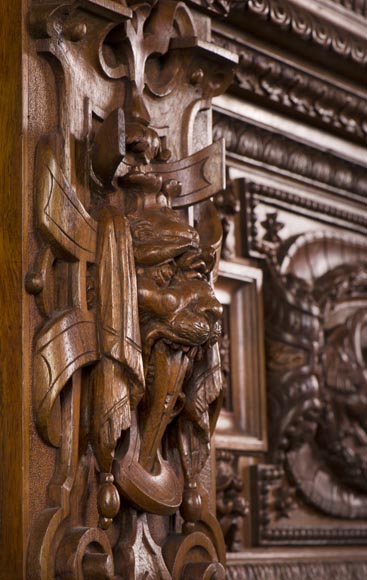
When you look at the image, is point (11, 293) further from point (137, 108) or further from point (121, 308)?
point (137, 108)

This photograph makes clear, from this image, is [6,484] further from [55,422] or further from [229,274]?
[229,274]

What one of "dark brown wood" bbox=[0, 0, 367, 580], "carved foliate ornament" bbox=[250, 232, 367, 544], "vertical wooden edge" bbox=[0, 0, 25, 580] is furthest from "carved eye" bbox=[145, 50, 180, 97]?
"carved foliate ornament" bbox=[250, 232, 367, 544]

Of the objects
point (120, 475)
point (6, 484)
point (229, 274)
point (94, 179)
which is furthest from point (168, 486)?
point (229, 274)

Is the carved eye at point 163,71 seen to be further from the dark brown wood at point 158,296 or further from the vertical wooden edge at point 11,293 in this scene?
the vertical wooden edge at point 11,293

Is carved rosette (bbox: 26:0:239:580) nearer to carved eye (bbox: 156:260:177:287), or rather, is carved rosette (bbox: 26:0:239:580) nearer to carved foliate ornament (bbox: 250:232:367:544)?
carved eye (bbox: 156:260:177:287)

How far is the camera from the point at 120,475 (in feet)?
3.92

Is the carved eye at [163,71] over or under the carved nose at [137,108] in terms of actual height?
over

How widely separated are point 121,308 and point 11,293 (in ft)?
0.34

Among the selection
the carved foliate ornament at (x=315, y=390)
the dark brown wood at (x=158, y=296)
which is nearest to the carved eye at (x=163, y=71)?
the dark brown wood at (x=158, y=296)

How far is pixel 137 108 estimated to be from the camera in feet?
4.23

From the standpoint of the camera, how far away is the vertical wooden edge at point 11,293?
3.63 ft

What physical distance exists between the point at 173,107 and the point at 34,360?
368 mm

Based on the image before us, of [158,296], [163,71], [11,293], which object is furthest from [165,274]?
[163,71]

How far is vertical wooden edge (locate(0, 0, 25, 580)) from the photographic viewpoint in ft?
3.63
